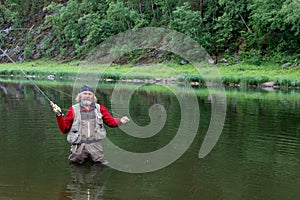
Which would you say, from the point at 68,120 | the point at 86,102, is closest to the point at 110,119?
the point at 86,102

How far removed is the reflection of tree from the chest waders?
24.0 inches

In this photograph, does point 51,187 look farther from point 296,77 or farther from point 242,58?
point 242,58

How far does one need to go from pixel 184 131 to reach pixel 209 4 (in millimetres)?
46112

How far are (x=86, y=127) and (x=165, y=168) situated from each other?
2.05m

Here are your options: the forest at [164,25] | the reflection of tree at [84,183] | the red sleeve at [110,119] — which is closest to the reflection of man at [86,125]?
the red sleeve at [110,119]

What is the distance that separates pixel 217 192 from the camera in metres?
8.38

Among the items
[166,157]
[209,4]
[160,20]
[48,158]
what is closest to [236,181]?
[166,157]

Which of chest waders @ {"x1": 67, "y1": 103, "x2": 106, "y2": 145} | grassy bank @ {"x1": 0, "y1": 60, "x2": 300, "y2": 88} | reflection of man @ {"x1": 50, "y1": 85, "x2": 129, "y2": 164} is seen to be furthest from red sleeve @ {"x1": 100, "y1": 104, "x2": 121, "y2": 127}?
grassy bank @ {"x1": 0, "y1": 60, "x2": 300, "y2": 88}

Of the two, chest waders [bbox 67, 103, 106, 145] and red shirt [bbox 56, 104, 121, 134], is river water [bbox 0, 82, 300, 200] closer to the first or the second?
chest waders [bbox 67, 103, 106, 145]

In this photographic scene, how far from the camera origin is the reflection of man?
994 centimetres

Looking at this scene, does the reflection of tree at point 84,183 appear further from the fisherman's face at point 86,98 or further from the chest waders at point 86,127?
the fisherman's face at point 86,98

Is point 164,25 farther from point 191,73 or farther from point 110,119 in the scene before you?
point 110,119

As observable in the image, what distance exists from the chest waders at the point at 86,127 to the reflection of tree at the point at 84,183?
2.00 feet

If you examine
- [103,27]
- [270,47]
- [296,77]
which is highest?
[103,27]
